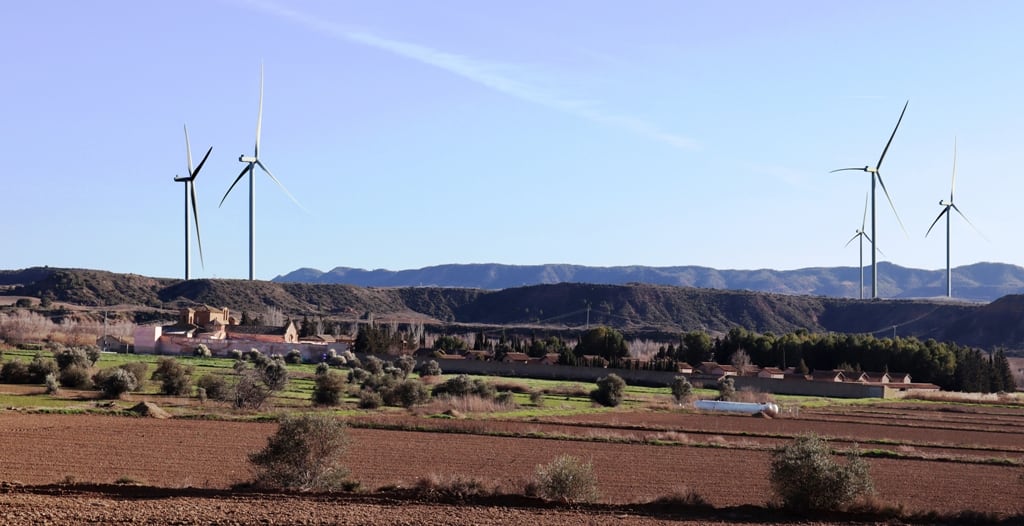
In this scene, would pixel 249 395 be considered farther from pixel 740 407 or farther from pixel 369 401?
pixel 740 407

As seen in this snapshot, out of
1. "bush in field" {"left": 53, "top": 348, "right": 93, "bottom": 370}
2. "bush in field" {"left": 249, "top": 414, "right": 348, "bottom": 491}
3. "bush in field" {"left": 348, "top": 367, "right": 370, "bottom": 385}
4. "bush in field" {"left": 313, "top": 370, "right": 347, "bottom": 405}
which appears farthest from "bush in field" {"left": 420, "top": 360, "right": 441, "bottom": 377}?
"bush in field" {"left": 249, "top": 414, "right": 348, "bottom": 491}

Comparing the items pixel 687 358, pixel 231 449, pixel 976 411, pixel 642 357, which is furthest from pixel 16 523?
pixel 642 357

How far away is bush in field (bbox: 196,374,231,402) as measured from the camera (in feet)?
199

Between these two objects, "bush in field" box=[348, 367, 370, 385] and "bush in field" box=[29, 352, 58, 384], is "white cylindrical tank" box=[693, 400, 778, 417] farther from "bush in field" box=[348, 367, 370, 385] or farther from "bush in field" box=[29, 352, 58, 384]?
"bush in field" box=[29, 352, 58, 384]

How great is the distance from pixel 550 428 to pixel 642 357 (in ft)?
291

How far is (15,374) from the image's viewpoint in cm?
7050

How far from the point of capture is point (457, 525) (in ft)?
76.2

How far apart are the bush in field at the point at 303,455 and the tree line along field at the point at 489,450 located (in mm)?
1115

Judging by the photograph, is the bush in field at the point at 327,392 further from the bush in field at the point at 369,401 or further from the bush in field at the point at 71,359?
the bush in field at the point at 71,359

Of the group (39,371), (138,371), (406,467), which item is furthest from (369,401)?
(406,467)

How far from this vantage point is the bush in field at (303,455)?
92.4 feet

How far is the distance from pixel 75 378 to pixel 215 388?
39.4ft

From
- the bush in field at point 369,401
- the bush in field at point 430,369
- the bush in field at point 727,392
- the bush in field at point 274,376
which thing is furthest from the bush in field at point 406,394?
the bush in field at point 430,369

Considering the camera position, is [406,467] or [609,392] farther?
[609,392]
